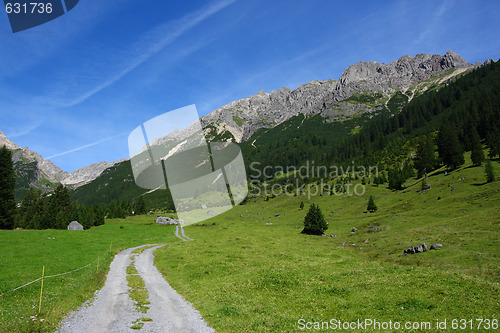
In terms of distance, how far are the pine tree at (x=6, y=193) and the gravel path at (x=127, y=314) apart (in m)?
63.2

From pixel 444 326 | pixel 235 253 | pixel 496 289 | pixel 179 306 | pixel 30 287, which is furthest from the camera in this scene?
pixel 235 253

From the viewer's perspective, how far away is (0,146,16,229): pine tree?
215ft

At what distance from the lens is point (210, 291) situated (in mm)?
23984

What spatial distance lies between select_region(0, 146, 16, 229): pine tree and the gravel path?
63230 mm

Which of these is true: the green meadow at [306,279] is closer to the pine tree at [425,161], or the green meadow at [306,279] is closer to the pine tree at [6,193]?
the pine tree at [6,193]

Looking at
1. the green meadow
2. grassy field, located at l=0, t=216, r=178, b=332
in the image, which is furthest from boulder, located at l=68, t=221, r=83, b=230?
grassy field, located at l=0, t=216, r=178, b=332

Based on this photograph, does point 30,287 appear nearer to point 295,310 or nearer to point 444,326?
point 295,310

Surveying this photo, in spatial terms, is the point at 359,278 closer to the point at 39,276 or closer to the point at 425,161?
the point at 39,276

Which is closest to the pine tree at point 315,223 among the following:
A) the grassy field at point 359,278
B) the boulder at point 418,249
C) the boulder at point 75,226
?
the grassy field at point 359,278

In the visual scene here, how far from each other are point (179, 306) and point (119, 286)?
9684 mm

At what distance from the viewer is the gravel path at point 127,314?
14328 millimetres

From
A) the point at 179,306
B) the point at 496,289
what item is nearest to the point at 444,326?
the point at 496,289

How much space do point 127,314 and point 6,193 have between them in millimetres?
77469

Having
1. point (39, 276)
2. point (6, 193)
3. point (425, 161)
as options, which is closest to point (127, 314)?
point (39, 276)
